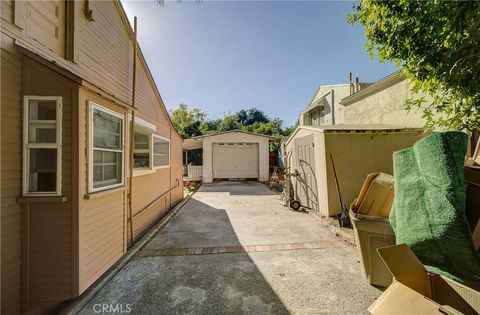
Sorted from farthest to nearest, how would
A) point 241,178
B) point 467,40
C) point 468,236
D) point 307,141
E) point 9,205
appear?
point 241,178 → point 307,141 → point 467,40 → point 9,205 → point 468,236

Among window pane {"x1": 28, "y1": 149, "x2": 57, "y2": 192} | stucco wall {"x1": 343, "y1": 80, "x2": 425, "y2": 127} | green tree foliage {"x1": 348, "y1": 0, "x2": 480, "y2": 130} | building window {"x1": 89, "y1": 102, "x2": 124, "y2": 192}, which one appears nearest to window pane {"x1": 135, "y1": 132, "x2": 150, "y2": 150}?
building window {"x1": 89, "y1": 102, "x2": 124, "y2": 192}

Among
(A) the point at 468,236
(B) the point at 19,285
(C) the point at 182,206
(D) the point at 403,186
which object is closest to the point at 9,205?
(B) the point at 19,285

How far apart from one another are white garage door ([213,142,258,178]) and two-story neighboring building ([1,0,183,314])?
434 inches

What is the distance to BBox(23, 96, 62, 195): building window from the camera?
2459 millimetres

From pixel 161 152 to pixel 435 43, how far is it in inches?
268

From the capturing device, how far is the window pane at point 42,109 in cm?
250

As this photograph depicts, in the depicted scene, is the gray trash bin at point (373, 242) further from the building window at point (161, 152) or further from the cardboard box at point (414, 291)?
the building window at point (161, 152)

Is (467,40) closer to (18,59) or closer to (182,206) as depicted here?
(18,59)

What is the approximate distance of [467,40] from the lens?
2.51 m

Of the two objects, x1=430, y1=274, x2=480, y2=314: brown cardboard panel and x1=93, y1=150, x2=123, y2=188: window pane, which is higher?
x1=93, y1=150, x2=123, y2=188: window pane

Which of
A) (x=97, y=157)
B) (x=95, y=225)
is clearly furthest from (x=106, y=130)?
(x=95, y=225)

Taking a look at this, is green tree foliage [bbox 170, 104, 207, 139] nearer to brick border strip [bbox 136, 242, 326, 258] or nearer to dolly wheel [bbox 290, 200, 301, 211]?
dolly wheel [bbox 290, 200, 301, 211]

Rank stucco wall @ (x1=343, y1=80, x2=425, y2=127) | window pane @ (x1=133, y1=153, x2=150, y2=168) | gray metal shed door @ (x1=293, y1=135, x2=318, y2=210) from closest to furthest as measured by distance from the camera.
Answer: window pane @ (x1=133, y1=153, x2=150, y2=168) < gray metal shed door @ (x1=293, y1=135, x2=318, y2=210) < stucco wall @ (x1=343, y1=80, x2=425, y2=127)

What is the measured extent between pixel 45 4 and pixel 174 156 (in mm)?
5854
